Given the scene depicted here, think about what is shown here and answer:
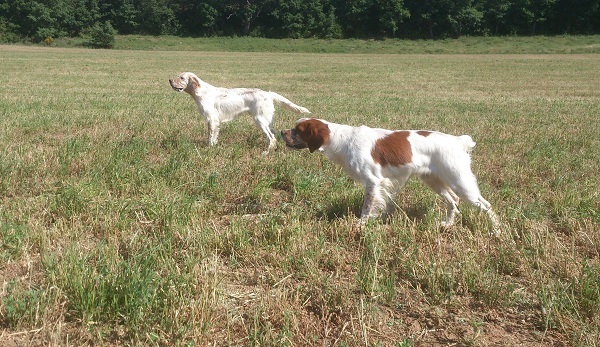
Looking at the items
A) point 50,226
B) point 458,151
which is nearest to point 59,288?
point 50,226

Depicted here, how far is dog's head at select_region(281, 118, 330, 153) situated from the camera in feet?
16.2

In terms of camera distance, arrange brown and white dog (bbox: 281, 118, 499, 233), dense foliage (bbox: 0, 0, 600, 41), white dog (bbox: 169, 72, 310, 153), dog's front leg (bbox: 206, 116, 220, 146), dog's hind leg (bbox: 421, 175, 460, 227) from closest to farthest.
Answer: brown and white dog (bbox: 281, 118, 499, 233)
dog's hind leg (bbox: 421, 175, 460, 227)
dog's front leg (bbox: 206, 116, 220, 146)
white dog (bbox: 169, 72, 310, 153)
dense foliage (bbox: 0, 0, 600, 41)

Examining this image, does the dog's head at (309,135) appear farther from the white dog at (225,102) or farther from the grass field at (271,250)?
the white dog at (225,102)

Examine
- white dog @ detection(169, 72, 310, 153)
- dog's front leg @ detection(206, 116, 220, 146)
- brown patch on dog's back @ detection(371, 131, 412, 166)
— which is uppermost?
→ brown patch on dog's back @ detection(371, 131, 412, 166)

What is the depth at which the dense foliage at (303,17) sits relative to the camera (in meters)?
57.5

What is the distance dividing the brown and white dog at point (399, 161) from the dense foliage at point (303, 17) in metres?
55.5

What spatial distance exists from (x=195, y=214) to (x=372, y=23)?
61.7 meters

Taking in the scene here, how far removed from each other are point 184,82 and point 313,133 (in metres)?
3.97

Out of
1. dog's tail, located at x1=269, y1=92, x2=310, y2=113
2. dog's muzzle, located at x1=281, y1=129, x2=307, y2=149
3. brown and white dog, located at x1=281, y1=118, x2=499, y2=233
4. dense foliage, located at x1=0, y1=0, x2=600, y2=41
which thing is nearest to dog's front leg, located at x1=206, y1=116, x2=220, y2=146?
dog's tail, located at x1=269, y1=92, x2=310, y2=113

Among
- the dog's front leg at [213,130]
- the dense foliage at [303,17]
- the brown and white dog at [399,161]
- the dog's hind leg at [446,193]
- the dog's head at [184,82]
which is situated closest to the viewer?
the brown and white dog at [399,161]

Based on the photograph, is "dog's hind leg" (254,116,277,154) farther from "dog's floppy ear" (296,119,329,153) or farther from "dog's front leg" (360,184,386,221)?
"dog's front leg" (360,184,386,221)

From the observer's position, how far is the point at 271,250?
3768 millimetres

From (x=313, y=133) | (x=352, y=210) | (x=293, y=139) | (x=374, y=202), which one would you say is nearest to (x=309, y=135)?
(x=313, y=133)

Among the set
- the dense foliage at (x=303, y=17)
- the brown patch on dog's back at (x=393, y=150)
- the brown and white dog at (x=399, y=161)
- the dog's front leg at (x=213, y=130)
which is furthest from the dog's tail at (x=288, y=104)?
the dense foliage at (x=303, y=17)
